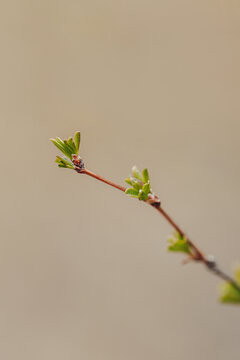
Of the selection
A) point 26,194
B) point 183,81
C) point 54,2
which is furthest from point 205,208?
point 54,2

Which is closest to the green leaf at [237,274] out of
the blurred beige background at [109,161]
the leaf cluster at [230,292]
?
the leaf cluster at [230,292]

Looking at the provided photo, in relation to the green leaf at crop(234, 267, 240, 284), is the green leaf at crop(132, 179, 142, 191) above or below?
above

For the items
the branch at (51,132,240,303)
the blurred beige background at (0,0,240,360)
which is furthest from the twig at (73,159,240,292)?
the blurred beige background at (0,0,240,360)

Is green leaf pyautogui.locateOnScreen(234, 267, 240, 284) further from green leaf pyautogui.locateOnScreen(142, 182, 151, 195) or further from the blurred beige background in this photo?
the blurred beige background

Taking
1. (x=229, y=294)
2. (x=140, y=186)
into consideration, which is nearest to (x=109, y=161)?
(x=140, y=186)

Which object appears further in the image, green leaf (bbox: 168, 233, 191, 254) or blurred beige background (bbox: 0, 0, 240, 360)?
blurred beige background (bbox: 0, 0, 240, 360)

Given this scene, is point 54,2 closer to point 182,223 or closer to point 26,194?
point 26,194

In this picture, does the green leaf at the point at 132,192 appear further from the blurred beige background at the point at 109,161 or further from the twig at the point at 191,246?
the blurred beige background at the point at 109,161
